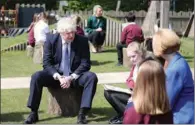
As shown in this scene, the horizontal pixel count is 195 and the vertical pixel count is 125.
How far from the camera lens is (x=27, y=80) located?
33.7ft

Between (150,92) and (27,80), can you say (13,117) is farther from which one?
(150,92)

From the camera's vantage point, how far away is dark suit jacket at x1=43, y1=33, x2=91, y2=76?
6.88 meters

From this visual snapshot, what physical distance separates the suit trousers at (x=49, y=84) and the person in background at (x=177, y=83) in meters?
2.07

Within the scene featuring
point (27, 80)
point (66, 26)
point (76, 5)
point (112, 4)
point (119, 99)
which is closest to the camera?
point (119, 99)

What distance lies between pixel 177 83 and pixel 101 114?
9.16 ft

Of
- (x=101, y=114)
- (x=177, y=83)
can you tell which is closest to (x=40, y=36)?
(x=101, y=114)

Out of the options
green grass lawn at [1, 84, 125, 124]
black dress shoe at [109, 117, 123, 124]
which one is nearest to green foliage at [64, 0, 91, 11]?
green grass lawn at [1, 84, 125, 124]

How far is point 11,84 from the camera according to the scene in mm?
9781

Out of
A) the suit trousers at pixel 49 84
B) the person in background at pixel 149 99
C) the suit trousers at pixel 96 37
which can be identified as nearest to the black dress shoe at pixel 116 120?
the suit trousers at pixel 49 84

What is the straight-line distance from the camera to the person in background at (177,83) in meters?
4.50

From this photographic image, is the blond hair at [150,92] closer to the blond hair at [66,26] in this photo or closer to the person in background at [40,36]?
the blond hair at [66,26]

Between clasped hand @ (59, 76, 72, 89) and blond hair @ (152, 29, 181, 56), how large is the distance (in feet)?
7.14

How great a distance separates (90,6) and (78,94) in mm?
15088

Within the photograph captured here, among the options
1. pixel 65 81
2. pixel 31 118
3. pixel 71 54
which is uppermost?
pixel 71 54
